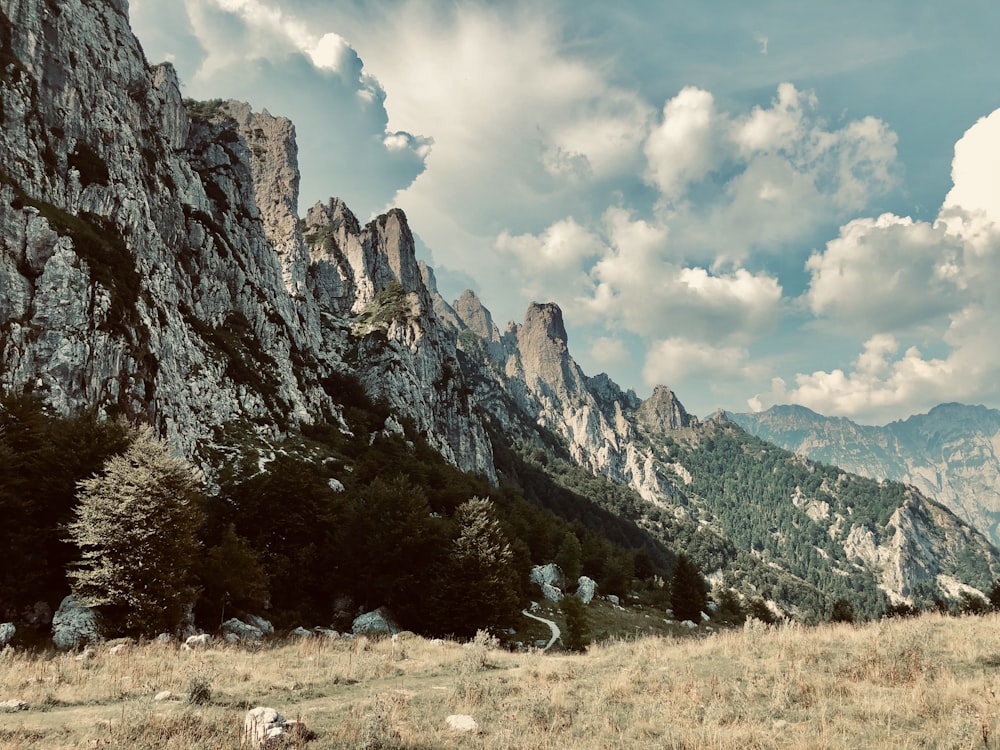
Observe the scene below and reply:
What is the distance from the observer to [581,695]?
12.7 metres

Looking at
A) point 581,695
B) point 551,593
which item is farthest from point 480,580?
point 551,593

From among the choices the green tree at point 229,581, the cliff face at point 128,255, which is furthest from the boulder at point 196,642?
the cliff face at point 128,255

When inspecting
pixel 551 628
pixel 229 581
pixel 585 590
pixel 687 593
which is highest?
pixel 229 581

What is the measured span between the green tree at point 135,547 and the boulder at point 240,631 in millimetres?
3034

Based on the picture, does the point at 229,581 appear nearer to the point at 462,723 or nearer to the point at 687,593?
the point at 462,723

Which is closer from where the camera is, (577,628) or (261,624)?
(261,624)

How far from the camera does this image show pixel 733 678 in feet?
42.4

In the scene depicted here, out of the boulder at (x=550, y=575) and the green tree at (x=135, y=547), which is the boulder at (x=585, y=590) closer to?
the boulder at (x=550, y=575)

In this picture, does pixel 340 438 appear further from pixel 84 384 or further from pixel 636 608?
pixel 636 608

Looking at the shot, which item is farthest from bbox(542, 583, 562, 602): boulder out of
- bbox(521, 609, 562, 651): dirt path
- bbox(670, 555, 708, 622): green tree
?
bbox(670, 555, 708, 622): green tree

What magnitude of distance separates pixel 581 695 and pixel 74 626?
76.4 feet

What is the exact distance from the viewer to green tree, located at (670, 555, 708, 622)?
66.4 meters

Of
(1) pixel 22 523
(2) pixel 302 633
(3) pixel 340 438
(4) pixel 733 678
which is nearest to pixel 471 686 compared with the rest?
(4) pixel 733 678

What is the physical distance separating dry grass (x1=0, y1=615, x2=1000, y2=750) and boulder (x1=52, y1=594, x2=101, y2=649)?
3928 millimetres
